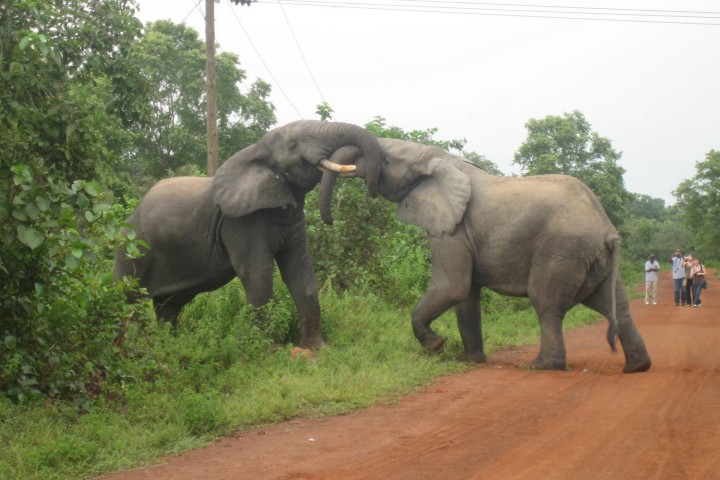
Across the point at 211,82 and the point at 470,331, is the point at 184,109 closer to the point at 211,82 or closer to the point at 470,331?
the point at 211,82

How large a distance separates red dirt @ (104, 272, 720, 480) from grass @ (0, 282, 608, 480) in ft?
0.86

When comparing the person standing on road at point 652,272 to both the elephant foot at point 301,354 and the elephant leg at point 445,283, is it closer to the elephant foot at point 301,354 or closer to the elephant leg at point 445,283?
the elephant leg at point 445,283

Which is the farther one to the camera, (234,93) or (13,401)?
(234,93)

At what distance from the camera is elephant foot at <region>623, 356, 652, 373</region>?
9.80m

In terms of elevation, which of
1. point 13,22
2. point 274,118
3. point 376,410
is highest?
point 274,118

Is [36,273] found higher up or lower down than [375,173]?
lower down

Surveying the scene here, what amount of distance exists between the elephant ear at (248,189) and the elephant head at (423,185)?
0.87m

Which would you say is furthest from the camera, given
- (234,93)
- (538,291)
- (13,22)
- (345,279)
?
(234,93)

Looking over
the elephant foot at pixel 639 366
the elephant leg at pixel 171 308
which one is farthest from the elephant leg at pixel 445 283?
the elephant leg at pixel 171 308

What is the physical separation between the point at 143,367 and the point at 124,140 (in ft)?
57.9

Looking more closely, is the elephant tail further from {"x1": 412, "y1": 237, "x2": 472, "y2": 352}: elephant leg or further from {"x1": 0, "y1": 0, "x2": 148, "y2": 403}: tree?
{"x1": 0, "y1": 0, "x2": 148, "y2": 403}: tree

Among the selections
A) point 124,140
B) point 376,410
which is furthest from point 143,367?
point 124,140

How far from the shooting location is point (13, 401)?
6965 mm

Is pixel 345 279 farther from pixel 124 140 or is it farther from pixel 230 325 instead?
pixel 124 140
